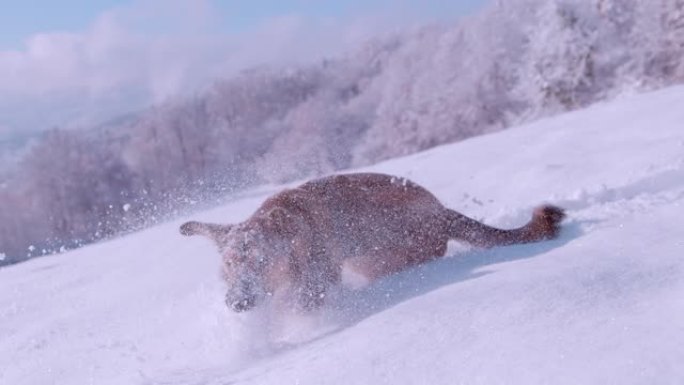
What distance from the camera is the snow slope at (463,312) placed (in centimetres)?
330

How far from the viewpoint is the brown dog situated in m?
5.19

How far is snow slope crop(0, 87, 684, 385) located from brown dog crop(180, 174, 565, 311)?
0.68ft

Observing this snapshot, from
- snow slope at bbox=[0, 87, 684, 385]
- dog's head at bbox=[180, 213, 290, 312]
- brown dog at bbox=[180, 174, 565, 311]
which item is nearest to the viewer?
snow slope at bbox=[0, 87, 684, 385]

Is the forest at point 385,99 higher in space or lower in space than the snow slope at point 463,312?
higher

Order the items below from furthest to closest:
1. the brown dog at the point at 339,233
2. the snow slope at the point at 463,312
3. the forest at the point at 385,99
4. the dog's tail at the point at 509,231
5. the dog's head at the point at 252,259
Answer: the forest at the point at 385,99 < the dog's tail at the point at 509,231 < the brown dog at the point at 339,233 < the dog's head at the point at 252,259 < the snow slope at the point at 463,312

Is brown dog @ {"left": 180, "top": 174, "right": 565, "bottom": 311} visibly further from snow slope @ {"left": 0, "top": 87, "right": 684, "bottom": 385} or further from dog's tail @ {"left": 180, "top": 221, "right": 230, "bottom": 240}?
snow slope @ {"left": 0, "top": 87, "right": 684, "bottom": 385}

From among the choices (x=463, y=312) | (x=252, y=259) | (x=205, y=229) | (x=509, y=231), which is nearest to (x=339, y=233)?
(x=252, y=259)

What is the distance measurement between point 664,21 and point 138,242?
2498cm

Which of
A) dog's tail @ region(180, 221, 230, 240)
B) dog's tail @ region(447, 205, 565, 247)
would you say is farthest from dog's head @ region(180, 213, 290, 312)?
dog's tail @ region(447, 205, 565, 247)

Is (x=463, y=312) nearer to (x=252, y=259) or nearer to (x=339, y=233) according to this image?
(x=252, y=259)

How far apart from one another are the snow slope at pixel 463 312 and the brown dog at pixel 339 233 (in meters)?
0.21

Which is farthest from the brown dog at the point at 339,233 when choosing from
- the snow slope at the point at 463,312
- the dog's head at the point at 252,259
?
the snow slope at the point at 463,312

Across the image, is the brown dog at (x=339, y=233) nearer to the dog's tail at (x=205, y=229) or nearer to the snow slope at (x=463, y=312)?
the dog's tail at (x=205, y=229)

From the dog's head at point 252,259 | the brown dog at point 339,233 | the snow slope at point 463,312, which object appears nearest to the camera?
the snow slope at point 463,312
